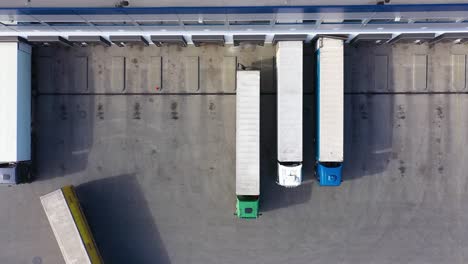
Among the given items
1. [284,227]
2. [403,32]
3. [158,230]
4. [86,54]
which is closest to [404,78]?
[403,32]

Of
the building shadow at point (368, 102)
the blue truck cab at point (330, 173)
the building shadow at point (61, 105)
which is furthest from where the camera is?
the building shadow at point (61, 105)

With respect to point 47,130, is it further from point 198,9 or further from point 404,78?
point 404,78

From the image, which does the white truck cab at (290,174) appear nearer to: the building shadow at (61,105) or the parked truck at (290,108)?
the parked truck at (290,108)

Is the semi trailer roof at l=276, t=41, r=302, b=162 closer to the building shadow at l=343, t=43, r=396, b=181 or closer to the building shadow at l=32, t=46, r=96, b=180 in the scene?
the building shadow at l=343, t=43, r=396, b=181

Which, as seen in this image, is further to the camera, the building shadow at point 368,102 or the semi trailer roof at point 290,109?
the building shadow at point 368,102

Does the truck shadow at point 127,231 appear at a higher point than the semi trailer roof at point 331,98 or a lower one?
lower

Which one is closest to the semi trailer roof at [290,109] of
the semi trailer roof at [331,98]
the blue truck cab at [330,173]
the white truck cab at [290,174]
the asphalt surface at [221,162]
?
the white truck cab at [290,174]

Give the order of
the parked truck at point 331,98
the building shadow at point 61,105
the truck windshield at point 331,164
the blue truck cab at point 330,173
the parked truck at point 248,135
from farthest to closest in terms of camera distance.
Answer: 1. the building shadow at point 61,105
2. the truck windshield at point 331,164
3. the blue truck cab at point 330,173
4. the parked truck at point 331,98
5. the parked truck at point 248,135
